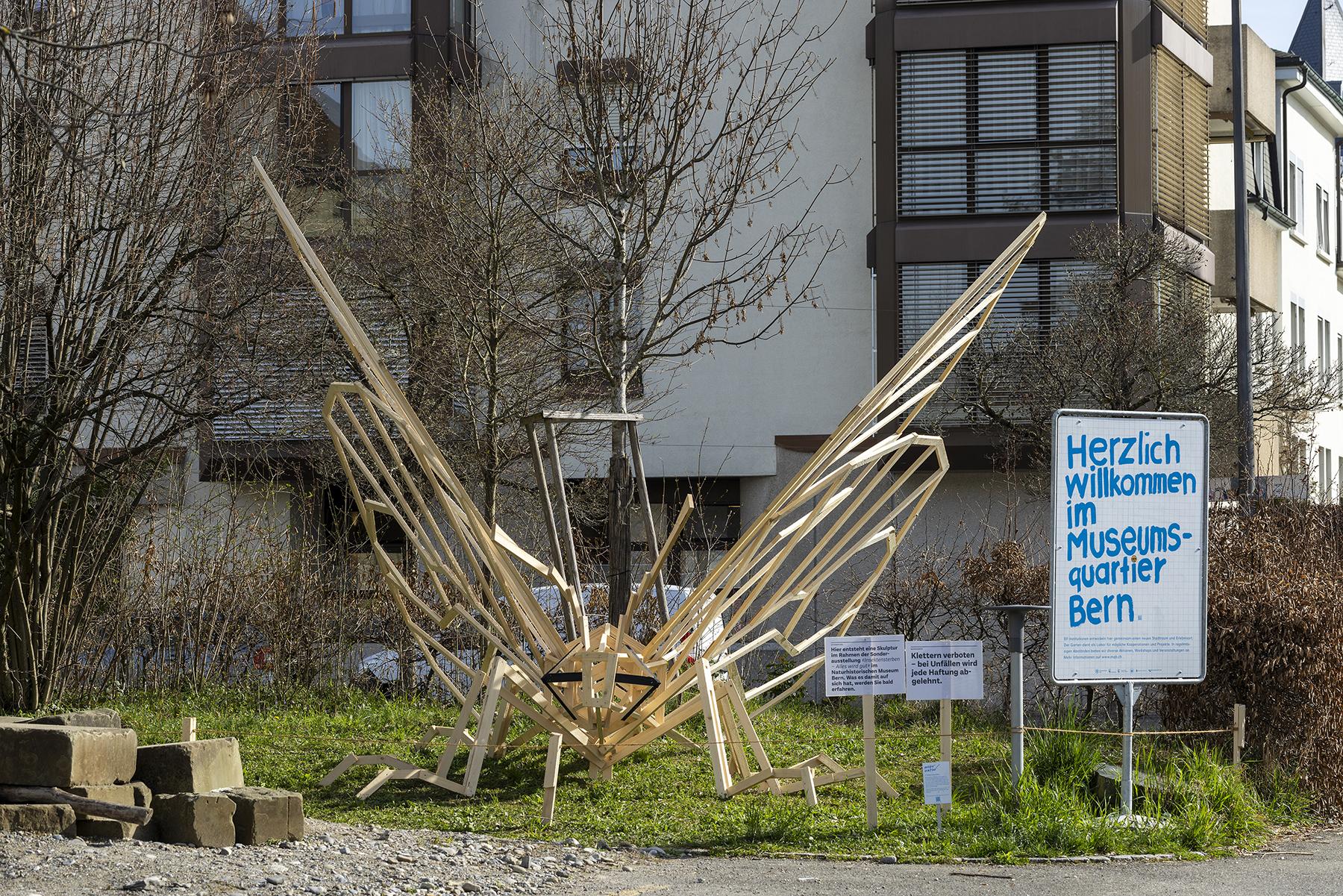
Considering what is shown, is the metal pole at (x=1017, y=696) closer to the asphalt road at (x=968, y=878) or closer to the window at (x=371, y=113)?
the asphalt road at (x=968, y=878)

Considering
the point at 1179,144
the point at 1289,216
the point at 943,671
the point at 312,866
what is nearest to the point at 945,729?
the point at 943,671

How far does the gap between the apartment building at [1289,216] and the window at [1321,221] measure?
0.04m

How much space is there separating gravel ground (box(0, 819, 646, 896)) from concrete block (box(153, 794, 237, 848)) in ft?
0.31

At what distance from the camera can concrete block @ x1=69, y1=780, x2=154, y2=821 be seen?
9.09m

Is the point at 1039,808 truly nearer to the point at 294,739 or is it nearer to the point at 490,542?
the point at 490,542

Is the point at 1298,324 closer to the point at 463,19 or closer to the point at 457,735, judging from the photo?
the point at 463,19

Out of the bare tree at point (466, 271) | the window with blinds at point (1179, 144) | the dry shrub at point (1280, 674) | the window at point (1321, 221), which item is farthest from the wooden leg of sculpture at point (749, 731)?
the window at point (1321, 221)

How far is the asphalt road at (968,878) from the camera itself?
27.9 feet

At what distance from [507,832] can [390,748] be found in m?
3.23

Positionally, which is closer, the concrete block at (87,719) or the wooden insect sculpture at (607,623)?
the concrete block at (87,719)

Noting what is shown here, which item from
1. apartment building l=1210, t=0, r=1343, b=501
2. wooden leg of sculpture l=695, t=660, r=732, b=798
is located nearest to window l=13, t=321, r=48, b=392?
wooden leg of sculpture l=695, t=660, r=732, b=798

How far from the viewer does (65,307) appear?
49.0 feet

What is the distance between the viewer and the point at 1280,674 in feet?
37.1

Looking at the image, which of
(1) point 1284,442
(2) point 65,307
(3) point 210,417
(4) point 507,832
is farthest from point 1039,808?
(1) point 1284,442
